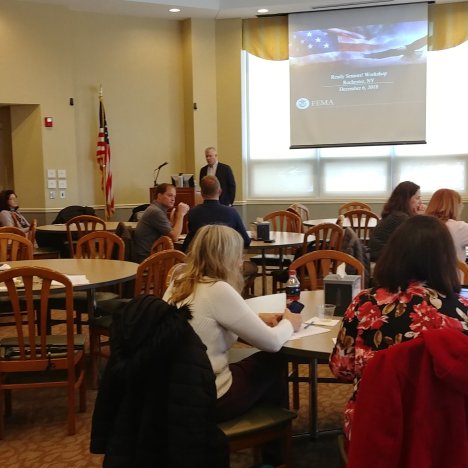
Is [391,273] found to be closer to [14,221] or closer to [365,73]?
[14,221]

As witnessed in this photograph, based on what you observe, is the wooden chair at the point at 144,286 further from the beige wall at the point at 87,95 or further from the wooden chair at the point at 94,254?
the beige wall at the point at 87,95

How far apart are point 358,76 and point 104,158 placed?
12.8 ft

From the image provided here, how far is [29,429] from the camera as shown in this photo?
10.7 ft

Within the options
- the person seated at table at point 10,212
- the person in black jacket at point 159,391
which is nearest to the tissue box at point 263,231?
the person seated at table at point 10,212

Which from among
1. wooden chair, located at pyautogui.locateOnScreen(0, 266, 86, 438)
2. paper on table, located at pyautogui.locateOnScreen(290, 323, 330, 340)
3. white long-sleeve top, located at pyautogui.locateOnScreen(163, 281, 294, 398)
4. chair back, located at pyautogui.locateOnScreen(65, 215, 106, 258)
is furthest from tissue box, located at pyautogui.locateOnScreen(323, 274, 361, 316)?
chair back, located at pyautogui.locateOnScreen(65, 215, 106, 258)

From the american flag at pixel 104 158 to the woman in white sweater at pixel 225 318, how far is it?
668 centimetres

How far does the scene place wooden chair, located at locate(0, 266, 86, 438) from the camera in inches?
Result: 114

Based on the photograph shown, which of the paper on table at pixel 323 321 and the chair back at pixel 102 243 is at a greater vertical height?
the chair back at pixel 102 243

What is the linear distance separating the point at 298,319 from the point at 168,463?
32.3 inches

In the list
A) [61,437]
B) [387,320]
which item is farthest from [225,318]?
[61,437]

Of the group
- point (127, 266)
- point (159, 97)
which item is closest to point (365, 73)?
point (159, 97)

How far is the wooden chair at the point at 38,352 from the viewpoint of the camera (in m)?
2.89

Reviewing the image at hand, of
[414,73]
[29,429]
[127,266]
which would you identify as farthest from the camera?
[414,73]

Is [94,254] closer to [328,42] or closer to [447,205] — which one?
[447,205]
